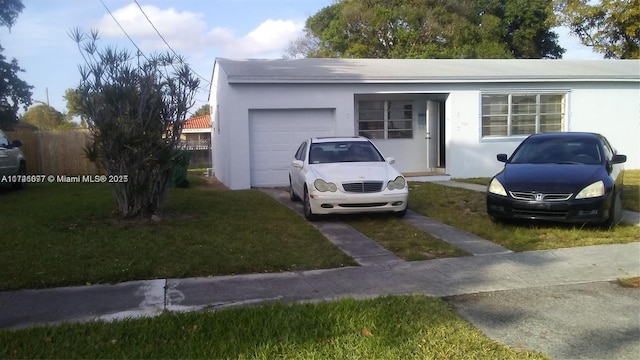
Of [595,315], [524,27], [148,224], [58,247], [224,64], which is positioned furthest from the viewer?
[524,27]

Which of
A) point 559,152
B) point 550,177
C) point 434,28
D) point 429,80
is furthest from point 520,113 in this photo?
point 434,28

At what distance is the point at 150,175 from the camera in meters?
8.81

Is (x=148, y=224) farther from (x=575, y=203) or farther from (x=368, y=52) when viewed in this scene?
(x=368, y=52)

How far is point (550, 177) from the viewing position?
26.7 feet

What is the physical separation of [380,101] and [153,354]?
1381cm

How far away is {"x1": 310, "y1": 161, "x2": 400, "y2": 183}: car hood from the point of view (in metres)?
8.97

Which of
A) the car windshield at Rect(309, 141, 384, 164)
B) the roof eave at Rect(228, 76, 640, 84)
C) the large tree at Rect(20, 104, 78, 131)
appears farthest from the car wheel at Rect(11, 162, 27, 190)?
the large tree at Rect(20, 104, 78, 131)

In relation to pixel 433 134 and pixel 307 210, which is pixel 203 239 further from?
pixel 433 134

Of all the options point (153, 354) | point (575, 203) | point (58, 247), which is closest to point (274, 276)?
point (153, 354)

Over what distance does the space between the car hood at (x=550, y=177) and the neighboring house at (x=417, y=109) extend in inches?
270

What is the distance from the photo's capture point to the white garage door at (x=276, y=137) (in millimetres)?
14312

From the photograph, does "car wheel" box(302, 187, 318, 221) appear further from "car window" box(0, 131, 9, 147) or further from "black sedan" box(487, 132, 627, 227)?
"car window" box(0, 131, 9, 147)

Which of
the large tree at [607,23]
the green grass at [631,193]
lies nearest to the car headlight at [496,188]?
the green grass at [631,193]

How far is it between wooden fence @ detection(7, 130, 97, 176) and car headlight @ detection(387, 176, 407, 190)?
45.4ft
